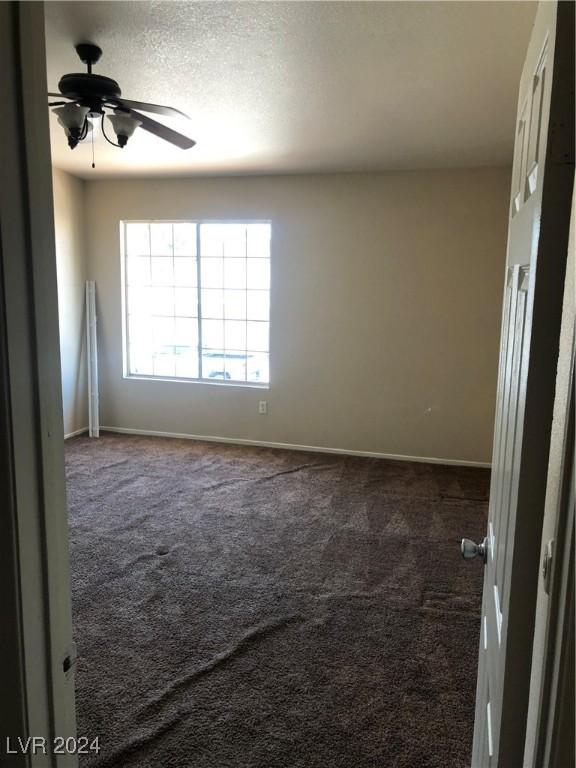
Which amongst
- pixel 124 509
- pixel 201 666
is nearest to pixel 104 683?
pixel 201 666

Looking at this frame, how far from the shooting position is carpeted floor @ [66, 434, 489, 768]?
1.83m

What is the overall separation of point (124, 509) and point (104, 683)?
5.69ft

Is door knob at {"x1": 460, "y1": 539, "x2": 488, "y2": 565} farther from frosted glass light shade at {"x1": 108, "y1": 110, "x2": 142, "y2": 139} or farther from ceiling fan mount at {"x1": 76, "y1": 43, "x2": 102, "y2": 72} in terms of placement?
ceiling fan mount at {"x1": 76, "y1": 43, "x2": 102, "y2": 72}

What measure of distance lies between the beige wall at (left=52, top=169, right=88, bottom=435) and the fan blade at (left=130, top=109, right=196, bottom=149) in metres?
2.71

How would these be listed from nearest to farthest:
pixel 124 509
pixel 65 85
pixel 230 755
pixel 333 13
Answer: pixel 230 755, pixel 333 13, pixel 65 85, pixel 124 509

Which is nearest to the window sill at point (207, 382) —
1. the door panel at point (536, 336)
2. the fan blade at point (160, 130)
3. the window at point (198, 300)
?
the window at point (198, 300)

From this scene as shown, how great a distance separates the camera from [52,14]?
208cm

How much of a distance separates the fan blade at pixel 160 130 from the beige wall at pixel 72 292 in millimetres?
2711

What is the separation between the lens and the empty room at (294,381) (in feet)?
2.51

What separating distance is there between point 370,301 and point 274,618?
3.07 meters

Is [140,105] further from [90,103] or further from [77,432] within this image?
[77,432]

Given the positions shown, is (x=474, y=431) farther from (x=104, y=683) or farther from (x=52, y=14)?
(x=52, y=14)

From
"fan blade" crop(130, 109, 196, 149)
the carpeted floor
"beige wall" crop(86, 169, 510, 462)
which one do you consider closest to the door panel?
the carpeted floor

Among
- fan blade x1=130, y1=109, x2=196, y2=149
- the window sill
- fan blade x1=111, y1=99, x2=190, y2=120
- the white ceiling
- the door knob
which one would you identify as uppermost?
the white ceiling
